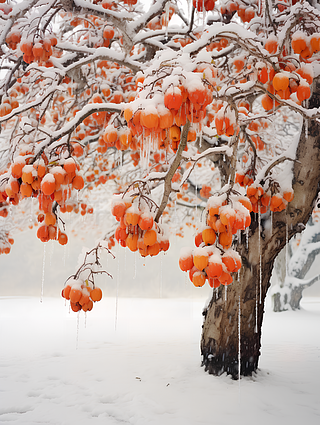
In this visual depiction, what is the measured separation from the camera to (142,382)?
3.61 meters

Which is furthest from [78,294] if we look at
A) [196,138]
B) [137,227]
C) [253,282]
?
[253,282]

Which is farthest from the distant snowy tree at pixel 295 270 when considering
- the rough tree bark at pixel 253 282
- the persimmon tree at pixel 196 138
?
the rough tree bark at pixel 253 282

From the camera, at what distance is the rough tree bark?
3.59m

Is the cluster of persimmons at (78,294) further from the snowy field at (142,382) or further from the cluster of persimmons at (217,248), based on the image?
the cluster of persimmons at (217,248)

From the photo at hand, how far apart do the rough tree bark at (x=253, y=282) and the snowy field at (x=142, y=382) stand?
0.24 meters

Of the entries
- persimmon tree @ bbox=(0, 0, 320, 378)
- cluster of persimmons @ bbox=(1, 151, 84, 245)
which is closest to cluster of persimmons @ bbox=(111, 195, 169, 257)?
persimmon tree @ bbox=(0, 0, 320, 378)

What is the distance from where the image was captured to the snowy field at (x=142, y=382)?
2.88 meters

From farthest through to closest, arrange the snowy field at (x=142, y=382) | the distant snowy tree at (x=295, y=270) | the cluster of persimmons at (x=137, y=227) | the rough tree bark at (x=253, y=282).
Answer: the distant snowy tree at (x=295, y=270) < the rough tree bark at (x=253, y=282) < the snowy field at (x=142, y=382) < the cluster of persimmons at (x=137, y=227)

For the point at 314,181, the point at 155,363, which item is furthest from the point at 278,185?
the point at 155,363

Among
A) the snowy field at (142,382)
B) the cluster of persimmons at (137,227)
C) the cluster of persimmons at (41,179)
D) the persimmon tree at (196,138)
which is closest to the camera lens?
the persimmon tree at (196,138)

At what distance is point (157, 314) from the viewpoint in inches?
397

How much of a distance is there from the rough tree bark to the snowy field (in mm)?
240

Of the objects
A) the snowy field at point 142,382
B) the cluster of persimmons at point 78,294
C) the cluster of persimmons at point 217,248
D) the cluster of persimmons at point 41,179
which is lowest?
the snowy field at point 142,382

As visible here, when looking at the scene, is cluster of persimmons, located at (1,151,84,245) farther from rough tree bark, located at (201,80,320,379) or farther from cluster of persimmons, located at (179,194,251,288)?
rough tree bark, located at (201,80,320,379)
